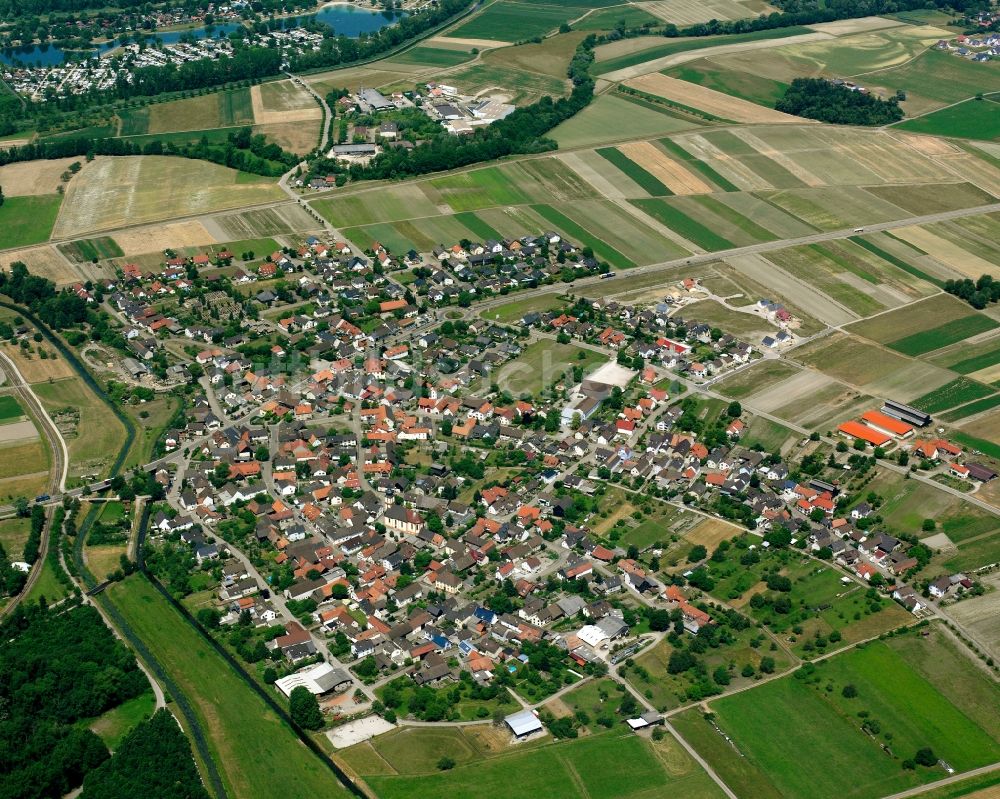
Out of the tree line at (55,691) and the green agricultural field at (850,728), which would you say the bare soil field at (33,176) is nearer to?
the tree line at (55,691)

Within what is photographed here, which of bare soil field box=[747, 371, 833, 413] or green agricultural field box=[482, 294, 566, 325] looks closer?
bare soil field box=[747, 371, 833, 413]

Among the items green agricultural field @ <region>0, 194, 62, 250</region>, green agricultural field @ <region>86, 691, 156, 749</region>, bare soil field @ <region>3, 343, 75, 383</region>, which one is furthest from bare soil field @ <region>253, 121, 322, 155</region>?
green agricultural field @ <region>86, 691, 156, 749</region>

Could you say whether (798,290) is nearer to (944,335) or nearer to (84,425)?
(944,335)

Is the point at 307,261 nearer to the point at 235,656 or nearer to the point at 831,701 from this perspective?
the point at 235,656

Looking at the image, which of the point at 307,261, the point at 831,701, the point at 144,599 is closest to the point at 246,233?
the point at 307,261

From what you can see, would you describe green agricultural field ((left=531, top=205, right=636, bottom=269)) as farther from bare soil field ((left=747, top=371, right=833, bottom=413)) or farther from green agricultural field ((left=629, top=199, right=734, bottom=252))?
bare soil field ((left=747, top=371, right=833, bottom=413))

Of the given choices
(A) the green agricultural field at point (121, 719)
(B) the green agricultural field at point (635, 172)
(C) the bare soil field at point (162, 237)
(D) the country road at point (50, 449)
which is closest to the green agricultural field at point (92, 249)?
(C) the bare soil field at point (162, 237)
